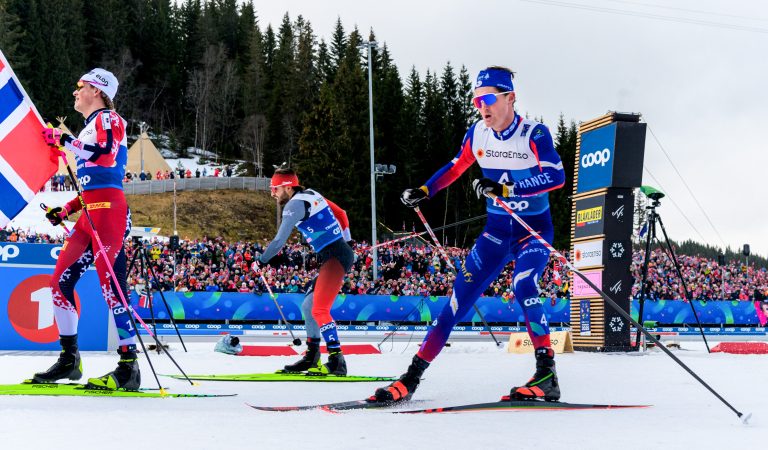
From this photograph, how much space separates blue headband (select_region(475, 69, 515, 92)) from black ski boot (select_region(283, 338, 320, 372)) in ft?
11.6

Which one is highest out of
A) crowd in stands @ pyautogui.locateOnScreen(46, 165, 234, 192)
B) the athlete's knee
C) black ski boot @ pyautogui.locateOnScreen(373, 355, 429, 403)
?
crowd in stands @ pyautogui.locateOnScreen(46, 165, 234, 192)

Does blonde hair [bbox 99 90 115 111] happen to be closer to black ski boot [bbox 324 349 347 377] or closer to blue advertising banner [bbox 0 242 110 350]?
black ski boot [bbox 324 349 347 377]

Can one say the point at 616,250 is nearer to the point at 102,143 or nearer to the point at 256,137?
the point at 102,143

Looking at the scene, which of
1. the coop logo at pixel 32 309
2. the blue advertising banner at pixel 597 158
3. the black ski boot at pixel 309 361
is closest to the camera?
the black ski boot at pixel 309 361

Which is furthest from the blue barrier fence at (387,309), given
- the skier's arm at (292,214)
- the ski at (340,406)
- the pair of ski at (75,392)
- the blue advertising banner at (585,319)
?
the ski at (340,406)

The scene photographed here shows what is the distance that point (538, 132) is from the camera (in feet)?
17.9

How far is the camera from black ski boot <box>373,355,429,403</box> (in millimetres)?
4995

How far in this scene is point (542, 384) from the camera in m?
5.14

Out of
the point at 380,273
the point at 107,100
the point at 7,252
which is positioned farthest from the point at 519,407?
the point at 380,273

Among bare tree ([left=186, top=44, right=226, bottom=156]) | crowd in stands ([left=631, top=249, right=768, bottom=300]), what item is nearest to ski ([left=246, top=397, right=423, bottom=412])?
crowd in stands ([left=631, top=249, right=768, bottom=300])

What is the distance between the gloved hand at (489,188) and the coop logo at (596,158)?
847 centimetres

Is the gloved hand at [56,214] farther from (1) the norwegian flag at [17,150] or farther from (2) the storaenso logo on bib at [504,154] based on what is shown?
(2) the storaenso logo on bib at [504,154]

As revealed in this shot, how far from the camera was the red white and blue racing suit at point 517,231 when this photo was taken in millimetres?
5355

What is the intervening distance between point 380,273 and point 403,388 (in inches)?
921
